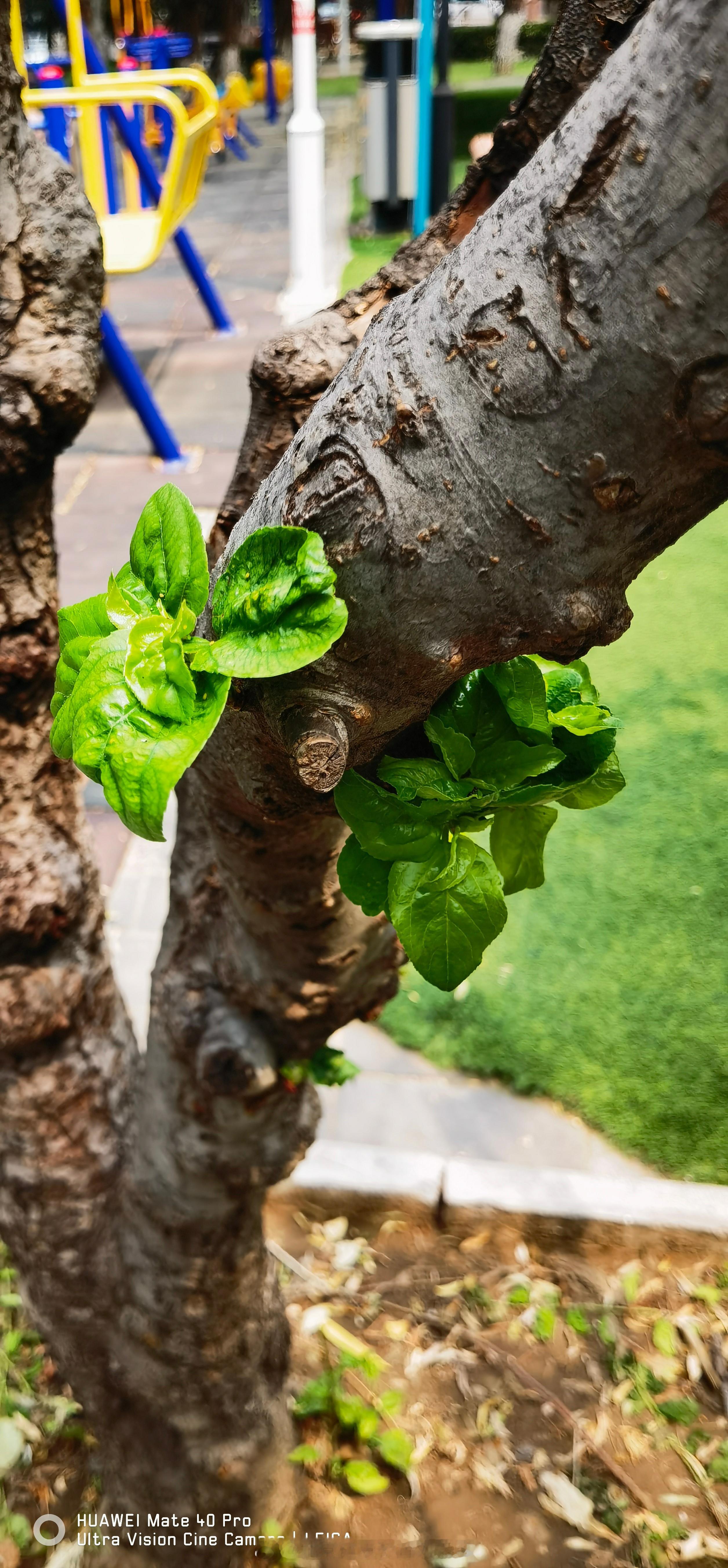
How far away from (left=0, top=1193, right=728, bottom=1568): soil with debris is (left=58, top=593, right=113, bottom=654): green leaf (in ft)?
6.25

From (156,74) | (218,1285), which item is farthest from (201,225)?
(218,1285)

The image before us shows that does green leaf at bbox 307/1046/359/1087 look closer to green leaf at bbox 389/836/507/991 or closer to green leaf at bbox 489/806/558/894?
green leaf at bbox 489/806/558/894

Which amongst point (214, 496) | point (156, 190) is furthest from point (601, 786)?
point (156, 190)

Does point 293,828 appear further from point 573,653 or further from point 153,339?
point 153,339

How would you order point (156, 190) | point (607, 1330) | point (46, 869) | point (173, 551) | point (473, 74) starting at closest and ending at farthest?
point (173, 551) < point (46, 869) < point (607, 1330) < point (473, 74) < point (156, 190)

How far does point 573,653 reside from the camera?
839 mm

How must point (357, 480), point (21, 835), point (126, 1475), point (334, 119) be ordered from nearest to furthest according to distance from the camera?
1. point (357, 480)
2. point (21, 835)
3. point (126, 1475)
4. point (334, 119)

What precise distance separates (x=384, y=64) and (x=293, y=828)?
31.5 ft

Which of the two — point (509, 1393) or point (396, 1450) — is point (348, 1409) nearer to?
point (396, 1450)

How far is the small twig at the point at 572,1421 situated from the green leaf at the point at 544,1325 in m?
0.07

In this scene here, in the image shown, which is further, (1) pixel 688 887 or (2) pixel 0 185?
(1) pixel 688 887

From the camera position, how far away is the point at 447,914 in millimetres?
934

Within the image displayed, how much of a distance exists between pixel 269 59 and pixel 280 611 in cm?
2077

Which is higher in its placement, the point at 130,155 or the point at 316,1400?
the point at 130,155
